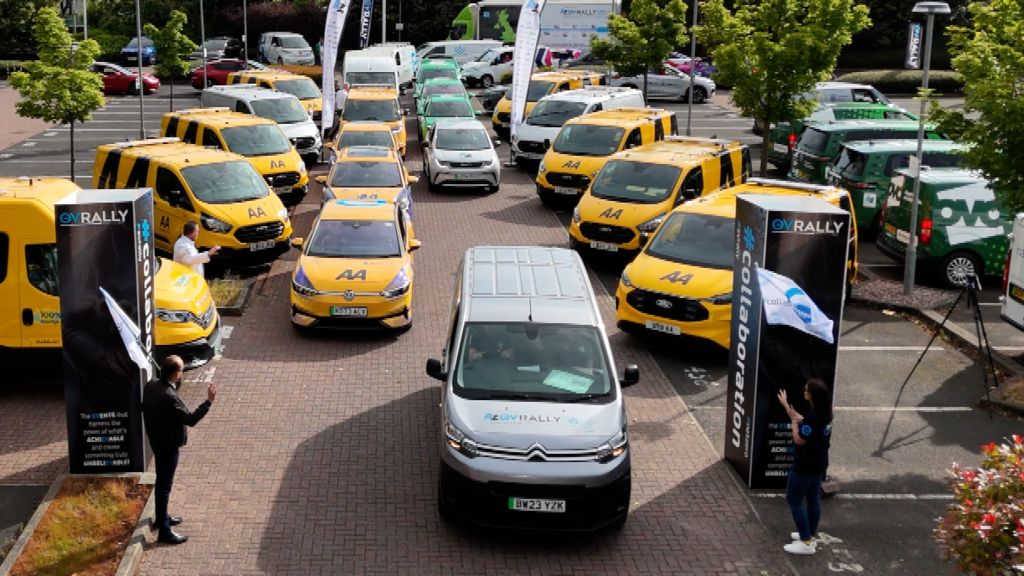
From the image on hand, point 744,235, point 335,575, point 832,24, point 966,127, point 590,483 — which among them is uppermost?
point 832,24

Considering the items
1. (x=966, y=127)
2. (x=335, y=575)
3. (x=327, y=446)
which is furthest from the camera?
(x=966, y=127)

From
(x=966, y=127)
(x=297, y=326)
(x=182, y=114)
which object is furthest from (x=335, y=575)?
(x=182, y=114)

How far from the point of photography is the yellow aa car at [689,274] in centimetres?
1409

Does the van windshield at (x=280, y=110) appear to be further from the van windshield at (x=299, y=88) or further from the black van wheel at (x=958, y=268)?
the black van wheel at (x=958, y=268)

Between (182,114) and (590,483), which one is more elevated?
(182,114)

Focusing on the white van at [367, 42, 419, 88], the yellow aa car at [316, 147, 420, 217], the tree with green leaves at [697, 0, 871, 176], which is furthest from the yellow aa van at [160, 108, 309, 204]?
the white van at [367, 42, 419, 88]

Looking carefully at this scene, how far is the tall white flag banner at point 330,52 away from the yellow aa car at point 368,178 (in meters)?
8.13

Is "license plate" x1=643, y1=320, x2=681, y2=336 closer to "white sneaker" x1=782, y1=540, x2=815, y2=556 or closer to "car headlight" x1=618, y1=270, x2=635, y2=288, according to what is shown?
"car headlight" x1=618, y1=270, x2=635, y2=288

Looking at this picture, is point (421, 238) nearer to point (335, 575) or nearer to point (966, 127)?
point (966, 127)

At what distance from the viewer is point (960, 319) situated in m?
16.7

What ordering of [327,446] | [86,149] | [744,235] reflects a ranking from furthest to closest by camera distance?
[86,149]
[327,446]
[744,235]

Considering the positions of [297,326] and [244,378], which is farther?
[297,326]

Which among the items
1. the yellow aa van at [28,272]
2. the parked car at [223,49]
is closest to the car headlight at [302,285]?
the yellow aa van at [28,272]

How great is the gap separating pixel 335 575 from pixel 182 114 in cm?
1722
